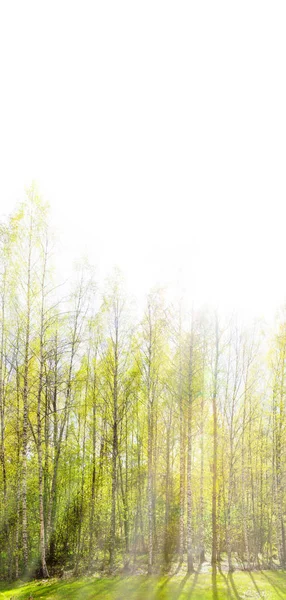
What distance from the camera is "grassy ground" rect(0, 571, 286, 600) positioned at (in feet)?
43.3

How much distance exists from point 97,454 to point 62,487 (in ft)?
9.58

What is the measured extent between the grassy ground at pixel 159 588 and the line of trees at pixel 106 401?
6.56ft

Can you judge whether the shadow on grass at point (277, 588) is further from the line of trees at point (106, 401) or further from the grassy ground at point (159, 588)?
the line of trees at point (106, 401)

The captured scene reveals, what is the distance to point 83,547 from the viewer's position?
65.7ft

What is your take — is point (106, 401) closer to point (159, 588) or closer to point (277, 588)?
point (159, 588)

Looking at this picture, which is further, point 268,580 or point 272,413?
point 272,413

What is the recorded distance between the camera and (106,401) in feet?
65.3

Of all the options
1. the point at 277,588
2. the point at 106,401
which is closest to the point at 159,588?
the point at 277,588

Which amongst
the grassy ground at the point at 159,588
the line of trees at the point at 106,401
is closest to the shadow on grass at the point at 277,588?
the grassy ground at the point at 159,588

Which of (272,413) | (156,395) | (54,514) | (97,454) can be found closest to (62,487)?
Answer: (54,514)

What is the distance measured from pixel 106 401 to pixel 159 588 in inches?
332

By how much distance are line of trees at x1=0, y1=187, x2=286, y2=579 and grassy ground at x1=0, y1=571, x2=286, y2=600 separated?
6.56ft

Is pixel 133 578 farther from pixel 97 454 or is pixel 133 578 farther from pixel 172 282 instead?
pixel 172 282

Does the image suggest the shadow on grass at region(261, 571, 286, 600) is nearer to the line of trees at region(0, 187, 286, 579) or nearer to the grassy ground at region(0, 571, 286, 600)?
the grassy ground at region(0, 571, 286, 600)
